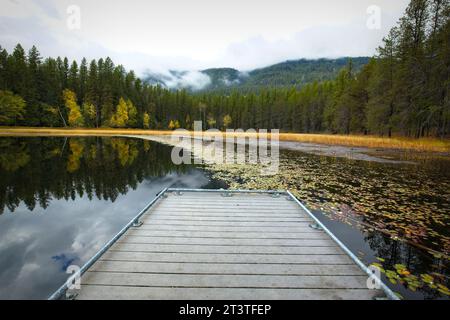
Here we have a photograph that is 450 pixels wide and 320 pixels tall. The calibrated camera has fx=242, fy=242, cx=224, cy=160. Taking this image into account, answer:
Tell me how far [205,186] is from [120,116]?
63718 millimetres

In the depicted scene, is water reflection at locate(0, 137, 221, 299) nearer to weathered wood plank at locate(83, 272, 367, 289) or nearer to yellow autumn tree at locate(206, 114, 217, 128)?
weathered wood plank at locate(83, 272, 367, 289)

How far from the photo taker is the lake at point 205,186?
4430 mm

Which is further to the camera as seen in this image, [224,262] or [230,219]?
[230,219]

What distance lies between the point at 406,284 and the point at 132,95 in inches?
3186

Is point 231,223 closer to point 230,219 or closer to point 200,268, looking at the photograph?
point 230,219

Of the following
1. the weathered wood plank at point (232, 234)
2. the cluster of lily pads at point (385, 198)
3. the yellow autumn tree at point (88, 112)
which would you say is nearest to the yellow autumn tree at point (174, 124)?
the yellow autumn tree at point (88, 112)

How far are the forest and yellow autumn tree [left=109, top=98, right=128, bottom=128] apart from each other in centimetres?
27

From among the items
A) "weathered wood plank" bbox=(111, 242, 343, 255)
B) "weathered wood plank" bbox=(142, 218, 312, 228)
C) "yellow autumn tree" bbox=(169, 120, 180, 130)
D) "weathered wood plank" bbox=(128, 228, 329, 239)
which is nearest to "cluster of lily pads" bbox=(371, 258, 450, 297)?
"weathered wood plank" bbox=(111, 242, 343, 255)

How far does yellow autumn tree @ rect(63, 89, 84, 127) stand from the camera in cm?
5997

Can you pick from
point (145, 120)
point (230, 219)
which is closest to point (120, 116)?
point (145, 120)

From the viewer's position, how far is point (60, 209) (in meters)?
7.85

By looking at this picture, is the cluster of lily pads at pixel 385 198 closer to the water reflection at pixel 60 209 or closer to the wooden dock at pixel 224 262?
the wooden dock at pixel 224 262

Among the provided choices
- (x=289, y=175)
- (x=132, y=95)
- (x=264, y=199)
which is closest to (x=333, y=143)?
(x=289, y=175)

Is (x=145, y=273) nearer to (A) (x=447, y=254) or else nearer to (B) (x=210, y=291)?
(B) (x=210, y=291)
